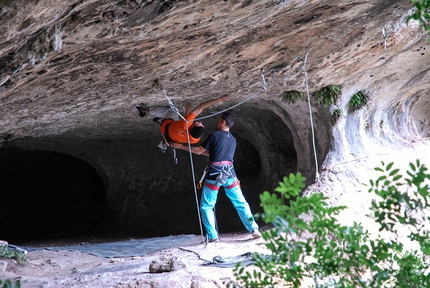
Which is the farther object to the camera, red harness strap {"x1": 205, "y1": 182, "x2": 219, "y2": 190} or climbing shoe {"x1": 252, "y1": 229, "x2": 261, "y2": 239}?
climbing shoe {"x1": 252, "y1": 229, "x2": 261, "y2": 239}

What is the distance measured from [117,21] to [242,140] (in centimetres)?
770

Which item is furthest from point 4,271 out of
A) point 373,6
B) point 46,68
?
point 373,6

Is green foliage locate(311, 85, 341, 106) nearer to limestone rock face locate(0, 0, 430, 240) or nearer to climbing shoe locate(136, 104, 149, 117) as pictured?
limestone rock face locate(0, 0, 430, 240)

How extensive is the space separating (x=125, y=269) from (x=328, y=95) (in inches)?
154

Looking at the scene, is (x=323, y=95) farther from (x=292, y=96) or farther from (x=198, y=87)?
(x=198, y=87)

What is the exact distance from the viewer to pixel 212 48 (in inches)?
235

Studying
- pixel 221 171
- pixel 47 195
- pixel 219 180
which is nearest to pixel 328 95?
pixel 221 171

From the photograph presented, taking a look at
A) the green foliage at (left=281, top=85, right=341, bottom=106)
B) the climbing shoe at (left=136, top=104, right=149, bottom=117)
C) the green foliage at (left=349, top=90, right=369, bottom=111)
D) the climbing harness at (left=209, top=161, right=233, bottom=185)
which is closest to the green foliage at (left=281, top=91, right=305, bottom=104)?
the green foliage at (left=281, top=85, right=341, bottom=106)

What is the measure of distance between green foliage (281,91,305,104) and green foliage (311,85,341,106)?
21 cm

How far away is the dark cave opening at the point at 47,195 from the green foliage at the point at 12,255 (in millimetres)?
5243

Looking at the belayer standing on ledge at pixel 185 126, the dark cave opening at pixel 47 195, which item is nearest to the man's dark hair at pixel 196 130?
the belayer standing on ledge at pixel 185 126

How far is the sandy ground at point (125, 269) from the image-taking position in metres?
5.38

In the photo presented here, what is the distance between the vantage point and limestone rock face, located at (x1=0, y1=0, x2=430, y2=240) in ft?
15.1

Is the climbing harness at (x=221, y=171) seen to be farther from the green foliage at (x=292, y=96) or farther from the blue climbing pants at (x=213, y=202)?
the green foliage at (x=292, y=96)
